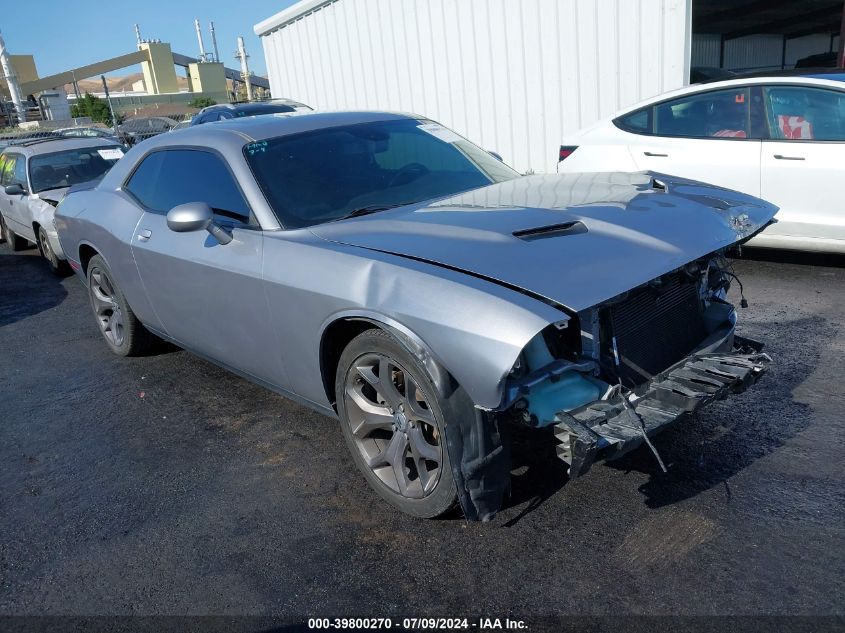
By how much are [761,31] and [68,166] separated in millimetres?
23478

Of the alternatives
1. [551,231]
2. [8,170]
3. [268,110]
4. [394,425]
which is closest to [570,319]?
[551,231]

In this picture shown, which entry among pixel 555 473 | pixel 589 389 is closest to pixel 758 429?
pixel 555 473

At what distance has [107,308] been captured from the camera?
5.42 m

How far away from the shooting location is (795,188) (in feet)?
18.3

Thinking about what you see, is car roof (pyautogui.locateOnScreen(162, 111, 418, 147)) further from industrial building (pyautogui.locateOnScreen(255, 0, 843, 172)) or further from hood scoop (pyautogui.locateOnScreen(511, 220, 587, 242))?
industrial building (pyautogui.locateOnScreen(255, 0, 843, 172))

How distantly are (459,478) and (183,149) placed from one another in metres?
2.71

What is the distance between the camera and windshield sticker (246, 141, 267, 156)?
3748mm

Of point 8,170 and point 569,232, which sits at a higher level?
point 569,232

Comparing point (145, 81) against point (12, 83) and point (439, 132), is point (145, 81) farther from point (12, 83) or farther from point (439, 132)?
point (439, 132)

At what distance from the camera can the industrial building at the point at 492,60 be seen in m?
8.66

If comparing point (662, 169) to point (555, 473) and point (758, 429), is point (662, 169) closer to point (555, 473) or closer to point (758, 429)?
point (758, 429)

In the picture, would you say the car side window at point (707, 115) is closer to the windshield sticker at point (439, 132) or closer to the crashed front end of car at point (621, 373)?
the windshield sticker at point (439, 132)

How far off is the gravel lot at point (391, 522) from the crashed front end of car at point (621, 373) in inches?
18.4

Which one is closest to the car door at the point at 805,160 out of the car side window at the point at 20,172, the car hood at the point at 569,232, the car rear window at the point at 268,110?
the car hood at the point at 569,232
